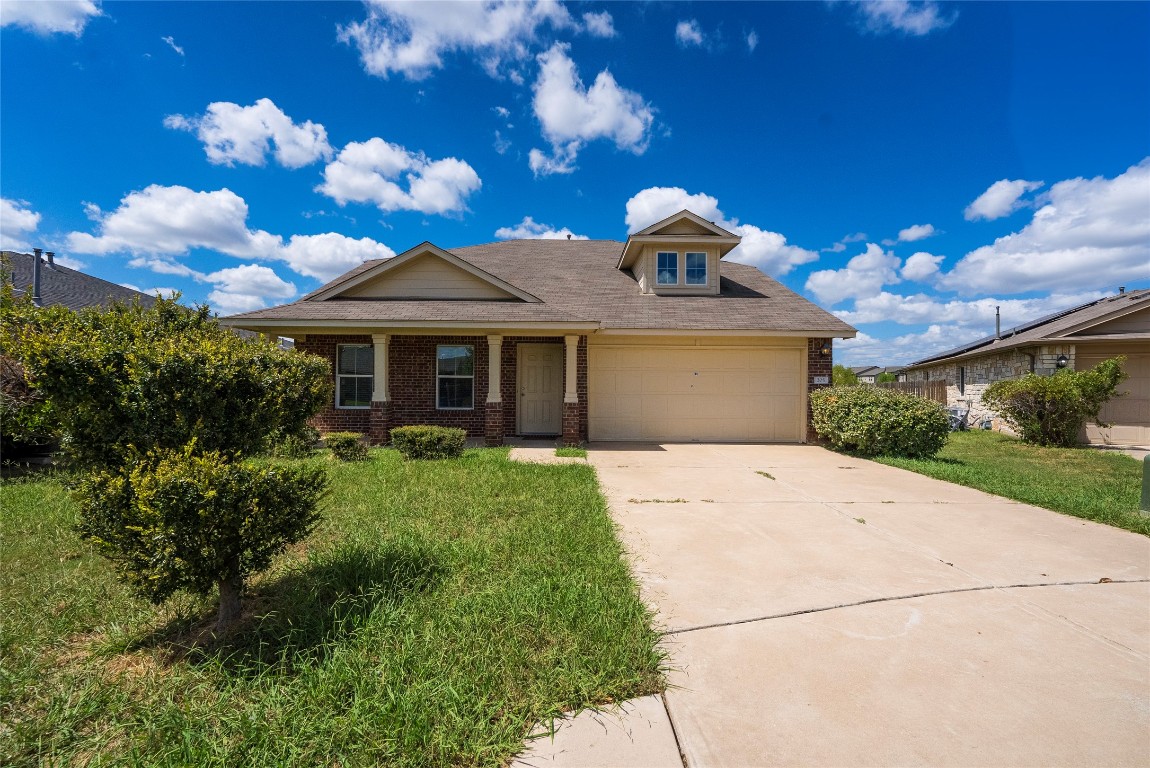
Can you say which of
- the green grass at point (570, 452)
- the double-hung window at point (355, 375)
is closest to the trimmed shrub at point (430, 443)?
the green grass at point (570, 452)

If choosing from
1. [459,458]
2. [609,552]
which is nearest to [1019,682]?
[609,552]

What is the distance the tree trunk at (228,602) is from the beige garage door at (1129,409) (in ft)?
58.2

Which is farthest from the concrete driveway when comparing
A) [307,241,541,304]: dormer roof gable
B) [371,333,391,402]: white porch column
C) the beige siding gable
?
the beige siding gable

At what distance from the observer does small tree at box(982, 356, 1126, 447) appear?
11.1 meters

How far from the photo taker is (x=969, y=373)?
17.3m

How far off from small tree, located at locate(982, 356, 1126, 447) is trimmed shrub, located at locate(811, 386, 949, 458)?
13.8 feet

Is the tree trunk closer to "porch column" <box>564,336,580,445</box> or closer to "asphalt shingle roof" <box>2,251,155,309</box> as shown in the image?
"porch column" <box>564,336,580,445</box>

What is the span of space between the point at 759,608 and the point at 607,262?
1296cm

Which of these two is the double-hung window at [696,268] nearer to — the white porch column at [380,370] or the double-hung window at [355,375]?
the white porch column at [380,370]

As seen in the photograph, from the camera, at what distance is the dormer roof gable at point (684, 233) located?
1234cm

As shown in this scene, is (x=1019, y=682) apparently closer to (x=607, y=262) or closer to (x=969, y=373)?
(x=607, y=262)

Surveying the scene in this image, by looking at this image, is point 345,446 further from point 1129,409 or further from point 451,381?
point 1129,409

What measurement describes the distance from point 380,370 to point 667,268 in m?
7.52

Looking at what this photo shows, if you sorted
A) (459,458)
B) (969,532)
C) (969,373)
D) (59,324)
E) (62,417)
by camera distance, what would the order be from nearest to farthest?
(62,417), (59,324), (969,532), (459,458), (969,373)
